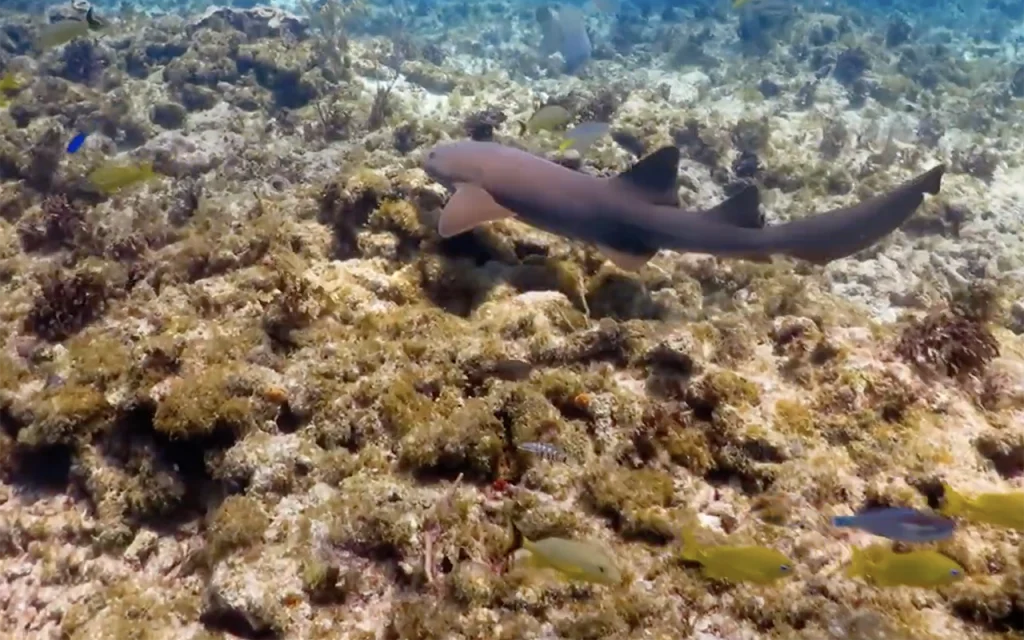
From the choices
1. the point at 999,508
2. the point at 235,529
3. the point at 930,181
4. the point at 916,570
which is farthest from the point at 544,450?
the point at 930,181

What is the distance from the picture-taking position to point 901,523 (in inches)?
111

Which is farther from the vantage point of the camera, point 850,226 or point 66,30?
point 66,30

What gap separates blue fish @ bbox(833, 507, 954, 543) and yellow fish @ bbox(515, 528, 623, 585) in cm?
94

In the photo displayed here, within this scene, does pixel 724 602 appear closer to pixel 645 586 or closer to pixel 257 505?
pixel 645 586

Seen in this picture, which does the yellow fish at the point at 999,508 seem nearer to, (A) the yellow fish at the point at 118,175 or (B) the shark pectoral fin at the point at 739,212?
(B) the shark pectoral fin at the point at 739,212

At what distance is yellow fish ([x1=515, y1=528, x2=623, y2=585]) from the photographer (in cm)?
279

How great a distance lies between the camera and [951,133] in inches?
639

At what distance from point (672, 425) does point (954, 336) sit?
6.86 feet

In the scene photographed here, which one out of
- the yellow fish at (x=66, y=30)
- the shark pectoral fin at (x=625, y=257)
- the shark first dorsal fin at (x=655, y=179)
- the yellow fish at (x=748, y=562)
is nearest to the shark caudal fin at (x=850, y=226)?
the shark first dorsal fin at (x=655, y=179)

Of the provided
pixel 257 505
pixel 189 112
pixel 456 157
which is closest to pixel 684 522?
pixel 257 505

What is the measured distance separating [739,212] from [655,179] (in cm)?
63

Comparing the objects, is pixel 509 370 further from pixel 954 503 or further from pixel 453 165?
pixel 954 503

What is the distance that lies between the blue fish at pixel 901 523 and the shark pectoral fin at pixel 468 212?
3.13m

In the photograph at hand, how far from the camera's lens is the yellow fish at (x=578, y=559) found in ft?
9.14
